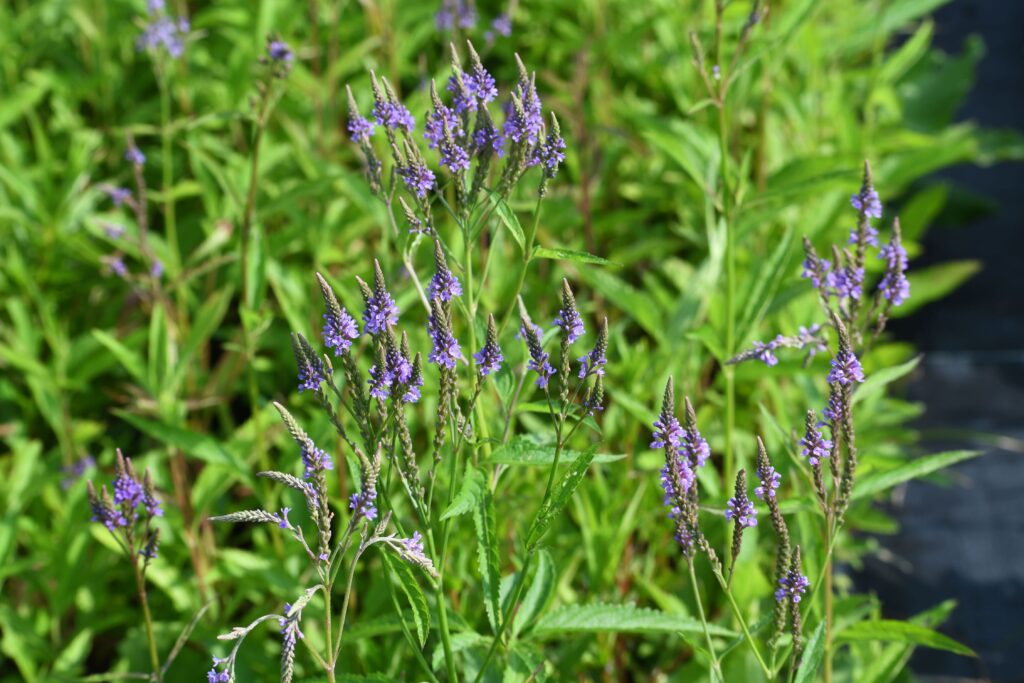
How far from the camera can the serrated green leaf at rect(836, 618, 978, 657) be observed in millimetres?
2170

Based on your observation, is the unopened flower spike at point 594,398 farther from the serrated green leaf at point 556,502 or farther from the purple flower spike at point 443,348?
the purple flower spike at point 443,348

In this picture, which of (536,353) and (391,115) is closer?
(536,353)

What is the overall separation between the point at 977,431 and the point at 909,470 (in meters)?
2.20

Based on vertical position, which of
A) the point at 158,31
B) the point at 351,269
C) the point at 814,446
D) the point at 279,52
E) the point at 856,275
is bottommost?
the point at 814,446

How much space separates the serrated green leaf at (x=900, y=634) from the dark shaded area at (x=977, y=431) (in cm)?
119

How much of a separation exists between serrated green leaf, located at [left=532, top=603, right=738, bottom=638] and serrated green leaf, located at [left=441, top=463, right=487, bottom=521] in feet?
1.24

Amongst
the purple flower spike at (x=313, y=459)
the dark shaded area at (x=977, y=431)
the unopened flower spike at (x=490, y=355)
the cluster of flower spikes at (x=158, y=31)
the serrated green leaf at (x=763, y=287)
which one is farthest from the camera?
the dark shaded area at (x=977, y=431)

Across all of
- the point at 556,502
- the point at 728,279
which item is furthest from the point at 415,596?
the point at 728,279

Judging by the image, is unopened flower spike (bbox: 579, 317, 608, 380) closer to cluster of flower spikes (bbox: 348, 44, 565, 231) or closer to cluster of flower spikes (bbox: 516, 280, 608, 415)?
cluster of flower spikes (bbox: 516, 280, 608, 415)

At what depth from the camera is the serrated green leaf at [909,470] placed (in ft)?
7.34

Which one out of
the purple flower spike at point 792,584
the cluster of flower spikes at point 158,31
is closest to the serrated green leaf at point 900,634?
the purple flower spike at point 792,584

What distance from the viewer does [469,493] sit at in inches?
71.9

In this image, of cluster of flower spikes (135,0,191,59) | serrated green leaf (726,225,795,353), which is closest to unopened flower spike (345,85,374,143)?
serrated green leaf (726,225,795,353)

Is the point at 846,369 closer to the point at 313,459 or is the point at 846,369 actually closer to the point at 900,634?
the point at 900,634
